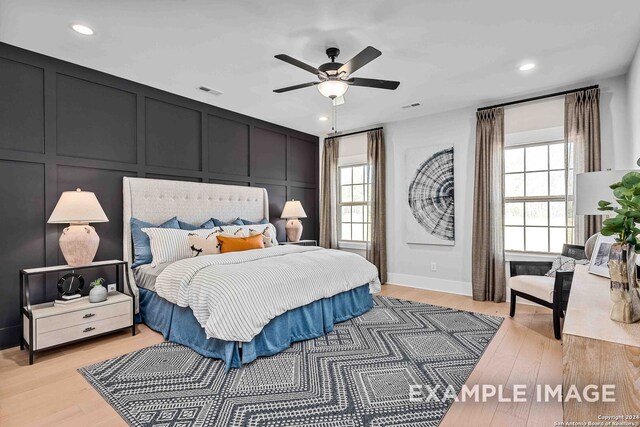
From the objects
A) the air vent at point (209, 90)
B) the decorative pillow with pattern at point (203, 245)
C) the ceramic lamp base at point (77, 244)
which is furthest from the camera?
the air vent at point (209, 90)

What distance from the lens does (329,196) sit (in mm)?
6148

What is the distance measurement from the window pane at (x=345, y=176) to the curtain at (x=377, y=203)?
65 centimetres

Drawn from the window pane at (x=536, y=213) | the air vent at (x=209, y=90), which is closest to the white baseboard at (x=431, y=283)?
the window pane at (x=536, y=213)

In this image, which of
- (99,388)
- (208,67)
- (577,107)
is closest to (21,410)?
(99,388)

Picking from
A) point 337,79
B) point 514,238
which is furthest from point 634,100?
point 337,79

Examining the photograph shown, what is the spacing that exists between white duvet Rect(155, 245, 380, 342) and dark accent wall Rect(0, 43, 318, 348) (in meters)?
1.28

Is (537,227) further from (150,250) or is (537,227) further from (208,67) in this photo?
(150,250)

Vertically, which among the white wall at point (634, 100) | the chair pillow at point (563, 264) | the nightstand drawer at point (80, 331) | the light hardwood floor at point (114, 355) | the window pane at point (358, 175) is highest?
the white wall at point (634, 100)

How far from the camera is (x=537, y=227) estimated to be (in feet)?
13.8

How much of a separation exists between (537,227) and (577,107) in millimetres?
1477

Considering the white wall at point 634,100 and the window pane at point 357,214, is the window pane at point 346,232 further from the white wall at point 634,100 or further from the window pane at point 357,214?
the white wall at point 634,100

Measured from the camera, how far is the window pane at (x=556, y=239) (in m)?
4.01

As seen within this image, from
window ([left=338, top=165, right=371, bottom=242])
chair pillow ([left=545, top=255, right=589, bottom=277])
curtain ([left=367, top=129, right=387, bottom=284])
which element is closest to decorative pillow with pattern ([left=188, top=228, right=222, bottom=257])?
curtain ([left=367, top=129, right=387, bottom=284])

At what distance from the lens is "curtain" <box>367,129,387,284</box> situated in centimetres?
538
